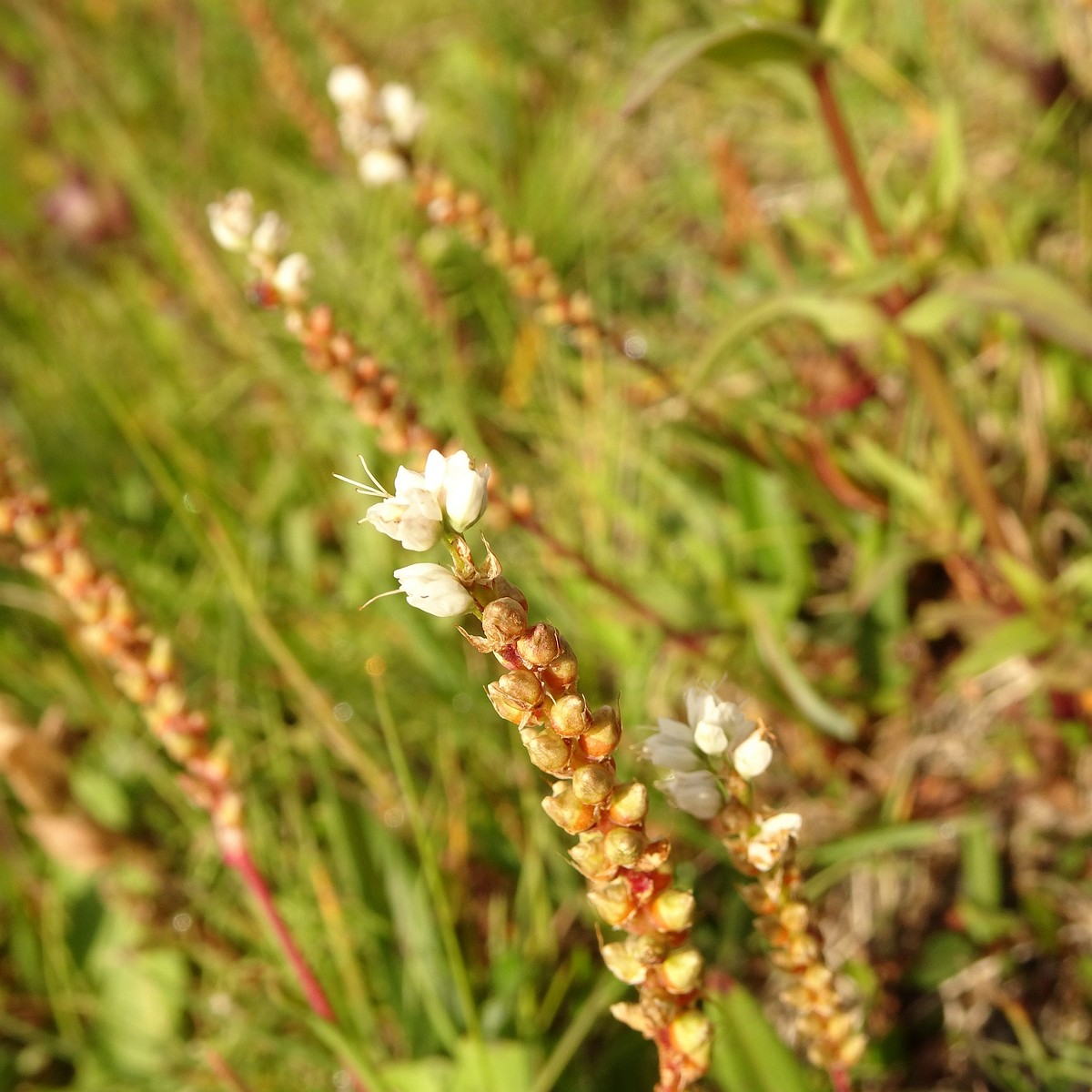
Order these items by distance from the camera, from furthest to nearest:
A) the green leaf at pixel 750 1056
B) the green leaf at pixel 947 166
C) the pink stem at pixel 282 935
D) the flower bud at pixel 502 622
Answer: the green leaf at pixel 947 166 < the pink stem at pixel 282 935 < the green leaf at pixel 750 1056 < the flower bud at pixel 502 622

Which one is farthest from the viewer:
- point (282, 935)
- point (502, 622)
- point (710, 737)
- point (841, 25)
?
point (841, 25)

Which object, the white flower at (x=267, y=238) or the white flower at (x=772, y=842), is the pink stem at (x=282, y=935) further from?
the white flower at (x=267, y=238)

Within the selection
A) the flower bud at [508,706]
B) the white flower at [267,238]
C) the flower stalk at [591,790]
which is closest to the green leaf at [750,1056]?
the flower stalk at [591,790]

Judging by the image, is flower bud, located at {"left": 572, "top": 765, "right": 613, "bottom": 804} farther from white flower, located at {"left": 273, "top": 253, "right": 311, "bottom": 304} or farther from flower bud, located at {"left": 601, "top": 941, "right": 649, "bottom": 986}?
white flower, located at {"left": 273, "top": 253, "right": 311, "bottom": 304}

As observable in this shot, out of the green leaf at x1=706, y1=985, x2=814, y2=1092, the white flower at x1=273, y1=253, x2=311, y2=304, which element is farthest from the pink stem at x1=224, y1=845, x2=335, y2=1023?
the white flower at x1=273, y1=253, x2=311, y2=304

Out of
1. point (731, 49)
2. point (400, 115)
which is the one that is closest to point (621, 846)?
point (731, 49)

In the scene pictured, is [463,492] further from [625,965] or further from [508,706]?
[625,965]
